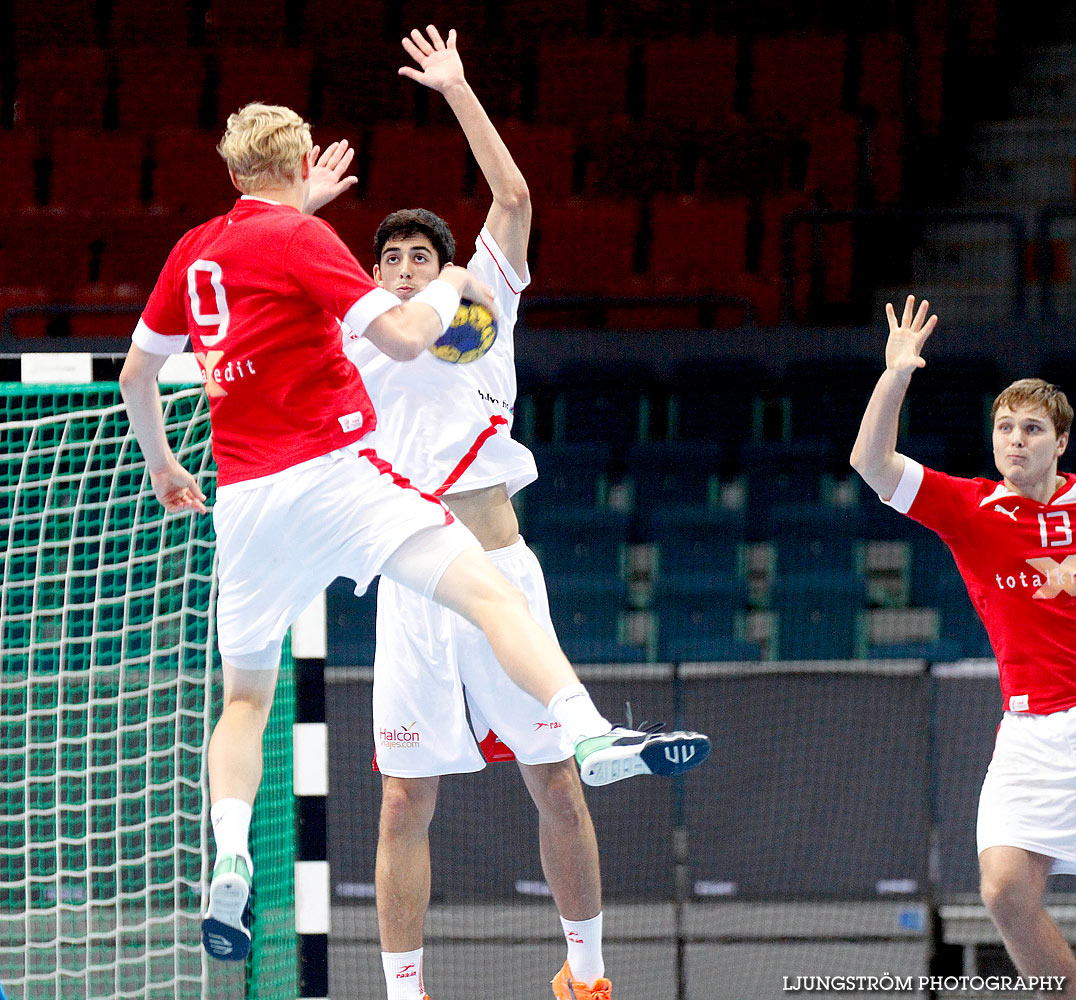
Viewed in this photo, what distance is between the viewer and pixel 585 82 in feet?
36.9

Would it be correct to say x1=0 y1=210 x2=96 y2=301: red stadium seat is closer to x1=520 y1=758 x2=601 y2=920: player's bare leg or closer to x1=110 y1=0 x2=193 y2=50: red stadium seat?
x1=110 y1=0 x2=193 y2=50: red stadium seat

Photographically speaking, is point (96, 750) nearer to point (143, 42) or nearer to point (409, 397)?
point (409, 397)

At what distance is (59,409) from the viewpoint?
4.90m

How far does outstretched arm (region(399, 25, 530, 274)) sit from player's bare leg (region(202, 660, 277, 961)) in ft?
4.91

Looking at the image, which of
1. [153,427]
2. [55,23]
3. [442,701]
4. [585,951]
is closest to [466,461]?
[442,701]

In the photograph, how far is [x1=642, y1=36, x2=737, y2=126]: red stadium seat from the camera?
11102 mm

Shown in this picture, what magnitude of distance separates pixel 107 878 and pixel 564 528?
4.00 m

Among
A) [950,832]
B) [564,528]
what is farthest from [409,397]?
[564,528]

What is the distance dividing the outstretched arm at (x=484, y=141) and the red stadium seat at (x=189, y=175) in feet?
20.7

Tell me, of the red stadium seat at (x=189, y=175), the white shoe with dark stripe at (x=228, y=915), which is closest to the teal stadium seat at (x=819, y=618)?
the red stadium seat at (x=189, y=175)

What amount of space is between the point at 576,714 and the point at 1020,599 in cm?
169

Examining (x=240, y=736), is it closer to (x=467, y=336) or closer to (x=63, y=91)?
(x=467, y=336)

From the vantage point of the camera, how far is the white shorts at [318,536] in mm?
3646

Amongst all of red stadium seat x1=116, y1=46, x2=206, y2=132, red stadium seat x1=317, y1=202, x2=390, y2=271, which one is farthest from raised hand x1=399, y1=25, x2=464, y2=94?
red stadium seat x1=116, y1=46, x2=206, y2=132
